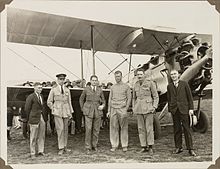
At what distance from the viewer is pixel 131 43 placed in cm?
260

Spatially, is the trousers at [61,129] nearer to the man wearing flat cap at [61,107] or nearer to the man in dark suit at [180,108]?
the man wearing flat cap at [61,107]

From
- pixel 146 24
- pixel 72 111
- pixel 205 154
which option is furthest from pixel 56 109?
pixel 205 154

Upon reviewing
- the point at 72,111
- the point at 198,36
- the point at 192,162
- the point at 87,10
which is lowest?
the point at 192,162

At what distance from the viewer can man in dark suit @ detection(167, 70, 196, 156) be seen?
2.52 metres

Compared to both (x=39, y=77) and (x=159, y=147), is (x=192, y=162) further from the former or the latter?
(x=39, y=77)

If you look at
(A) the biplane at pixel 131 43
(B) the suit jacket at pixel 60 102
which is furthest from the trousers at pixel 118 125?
(B) the suit jacket at pixel 60 102

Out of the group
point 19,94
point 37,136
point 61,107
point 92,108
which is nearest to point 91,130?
point 92,108

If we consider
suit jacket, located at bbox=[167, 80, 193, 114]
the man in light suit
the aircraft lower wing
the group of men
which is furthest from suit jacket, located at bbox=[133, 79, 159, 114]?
the aircraft lower wing

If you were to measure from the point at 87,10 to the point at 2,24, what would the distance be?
559mm

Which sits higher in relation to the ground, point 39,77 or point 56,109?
point 39,77

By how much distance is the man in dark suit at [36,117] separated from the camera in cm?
243

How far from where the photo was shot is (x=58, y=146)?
2.50 meters

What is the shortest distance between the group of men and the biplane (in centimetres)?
6

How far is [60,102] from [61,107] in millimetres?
34
